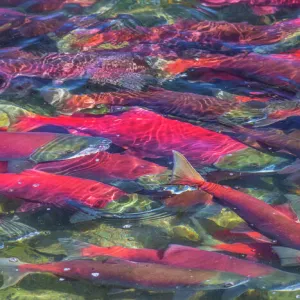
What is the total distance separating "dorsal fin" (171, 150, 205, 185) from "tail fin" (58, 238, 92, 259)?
0.72 m

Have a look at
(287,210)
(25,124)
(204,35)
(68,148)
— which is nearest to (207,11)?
(204,35)

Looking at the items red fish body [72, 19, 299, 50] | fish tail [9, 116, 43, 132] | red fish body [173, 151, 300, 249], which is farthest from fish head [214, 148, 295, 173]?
red fish body [72, 19, 299, 50]

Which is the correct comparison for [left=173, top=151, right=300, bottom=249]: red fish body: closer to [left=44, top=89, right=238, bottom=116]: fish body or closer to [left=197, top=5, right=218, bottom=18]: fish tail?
[left=44, top=89, right=238, bottom=116]: fish body

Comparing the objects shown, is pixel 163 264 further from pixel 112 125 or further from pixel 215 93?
pixel 215 93

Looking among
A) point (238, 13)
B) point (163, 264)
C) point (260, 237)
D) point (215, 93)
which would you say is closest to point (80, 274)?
point (163, 264)

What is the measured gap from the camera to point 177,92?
4938 millimetres

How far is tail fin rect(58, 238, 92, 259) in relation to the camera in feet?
10.7

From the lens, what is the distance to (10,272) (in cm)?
318

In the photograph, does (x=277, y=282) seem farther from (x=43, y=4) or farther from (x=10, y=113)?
(x=43, y=4)

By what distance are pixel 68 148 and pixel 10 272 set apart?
3.45ft

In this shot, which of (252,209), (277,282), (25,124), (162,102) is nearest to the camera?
(277,282)

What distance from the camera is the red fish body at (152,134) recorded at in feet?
13.5

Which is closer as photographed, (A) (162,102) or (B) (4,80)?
(A) (162,102)

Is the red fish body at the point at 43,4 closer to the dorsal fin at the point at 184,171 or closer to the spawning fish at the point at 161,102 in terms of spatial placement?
the spawning fish at the point at 161,102
